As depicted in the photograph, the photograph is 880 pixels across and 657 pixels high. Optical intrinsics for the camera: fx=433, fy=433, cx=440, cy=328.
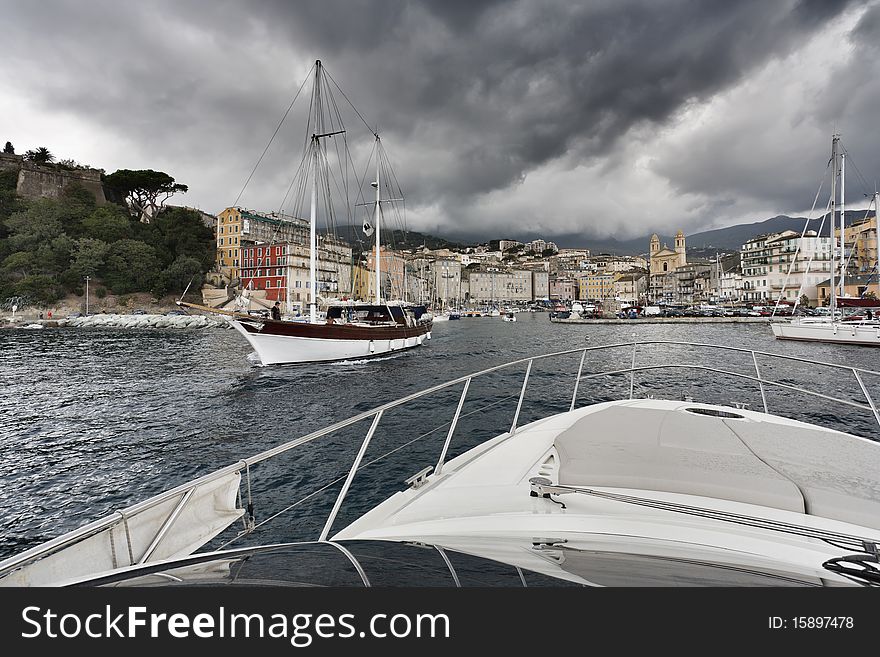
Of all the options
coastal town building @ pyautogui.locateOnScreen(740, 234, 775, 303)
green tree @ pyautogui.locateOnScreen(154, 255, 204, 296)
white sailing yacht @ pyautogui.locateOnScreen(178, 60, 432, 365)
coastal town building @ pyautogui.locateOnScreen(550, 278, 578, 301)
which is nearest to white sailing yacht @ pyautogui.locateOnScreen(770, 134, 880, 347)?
white sailing yacht @ pyautogui.locateOnScreen(178, 60, 432, 365)

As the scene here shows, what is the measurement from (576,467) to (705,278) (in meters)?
115

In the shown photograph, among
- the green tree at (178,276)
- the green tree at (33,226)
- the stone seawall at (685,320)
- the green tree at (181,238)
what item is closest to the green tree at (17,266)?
the green tree at (33,226)

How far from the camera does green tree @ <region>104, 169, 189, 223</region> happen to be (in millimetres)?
69250

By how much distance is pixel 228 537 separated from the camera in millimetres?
4312

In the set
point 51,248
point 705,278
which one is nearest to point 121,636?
point 51,248

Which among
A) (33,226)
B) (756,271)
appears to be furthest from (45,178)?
(756,271)

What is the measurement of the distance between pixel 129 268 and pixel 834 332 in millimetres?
70035

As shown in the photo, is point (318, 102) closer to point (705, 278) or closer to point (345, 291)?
point (345, 291)

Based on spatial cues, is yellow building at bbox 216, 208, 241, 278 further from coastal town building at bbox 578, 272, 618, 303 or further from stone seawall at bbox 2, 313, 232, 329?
coastal town building at bbox 578, 272, 618, 303

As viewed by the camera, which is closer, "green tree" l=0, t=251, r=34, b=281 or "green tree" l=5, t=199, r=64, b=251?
"green tree" l=0, t=251, r=34, b=281

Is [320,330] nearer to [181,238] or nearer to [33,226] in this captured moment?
[181,238]

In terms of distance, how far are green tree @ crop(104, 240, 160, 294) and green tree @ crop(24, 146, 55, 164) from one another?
2694 centimetres

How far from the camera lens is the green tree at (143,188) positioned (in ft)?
227

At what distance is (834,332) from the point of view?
82.0 feet
